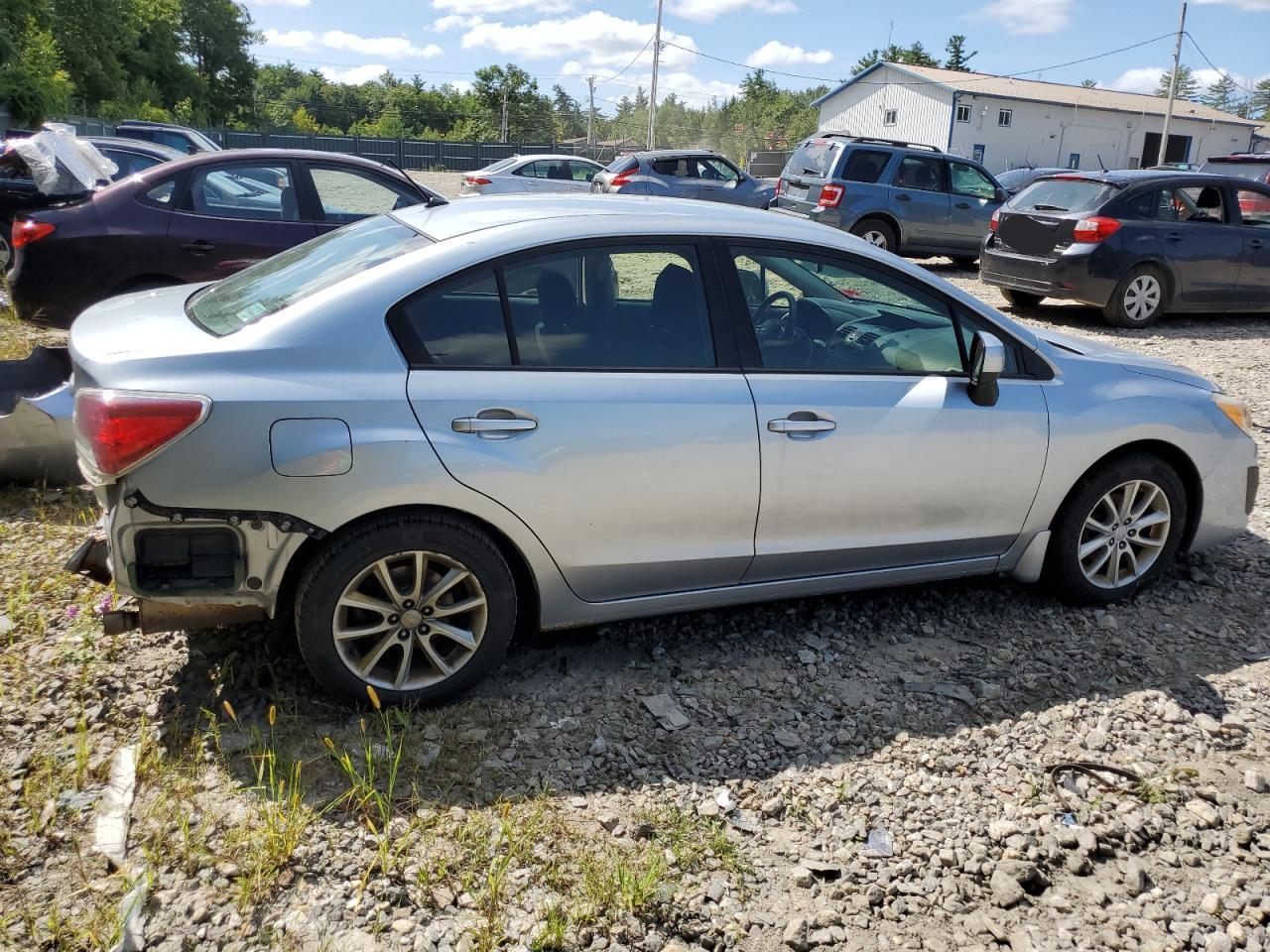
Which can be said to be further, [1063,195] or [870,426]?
[1063,195]

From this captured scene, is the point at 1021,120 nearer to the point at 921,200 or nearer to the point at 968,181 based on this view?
the point at 968,181

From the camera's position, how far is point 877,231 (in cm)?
1463

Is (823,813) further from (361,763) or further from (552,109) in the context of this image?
(552,109)

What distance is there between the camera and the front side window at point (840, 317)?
374 cm

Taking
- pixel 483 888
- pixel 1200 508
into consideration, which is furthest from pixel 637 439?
pixel 1200 508

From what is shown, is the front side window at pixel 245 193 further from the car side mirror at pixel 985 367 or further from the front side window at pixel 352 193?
the car side mirror at pixel 985 367

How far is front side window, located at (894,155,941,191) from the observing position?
14.7 meters

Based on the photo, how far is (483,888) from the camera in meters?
2.63

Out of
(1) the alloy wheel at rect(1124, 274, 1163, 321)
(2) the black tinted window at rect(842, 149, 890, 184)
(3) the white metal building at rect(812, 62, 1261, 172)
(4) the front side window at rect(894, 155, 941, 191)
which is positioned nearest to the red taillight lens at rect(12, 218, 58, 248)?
(1) the alloy wheel at rect(1124, 274, 1163, 321)

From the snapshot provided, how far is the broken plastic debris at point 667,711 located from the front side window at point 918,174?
12.6 meters

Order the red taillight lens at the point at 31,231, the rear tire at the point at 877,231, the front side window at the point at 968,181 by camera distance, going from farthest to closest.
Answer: the front side window at the point at 968,181, the rear tire at the point at 877,231, the red taillight lens at the point at 31,231

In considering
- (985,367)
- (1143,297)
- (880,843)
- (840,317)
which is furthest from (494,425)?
(1143,297)

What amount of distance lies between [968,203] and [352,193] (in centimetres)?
1012

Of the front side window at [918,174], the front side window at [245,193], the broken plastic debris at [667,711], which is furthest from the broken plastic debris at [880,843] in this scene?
the front side window at [918,174]
